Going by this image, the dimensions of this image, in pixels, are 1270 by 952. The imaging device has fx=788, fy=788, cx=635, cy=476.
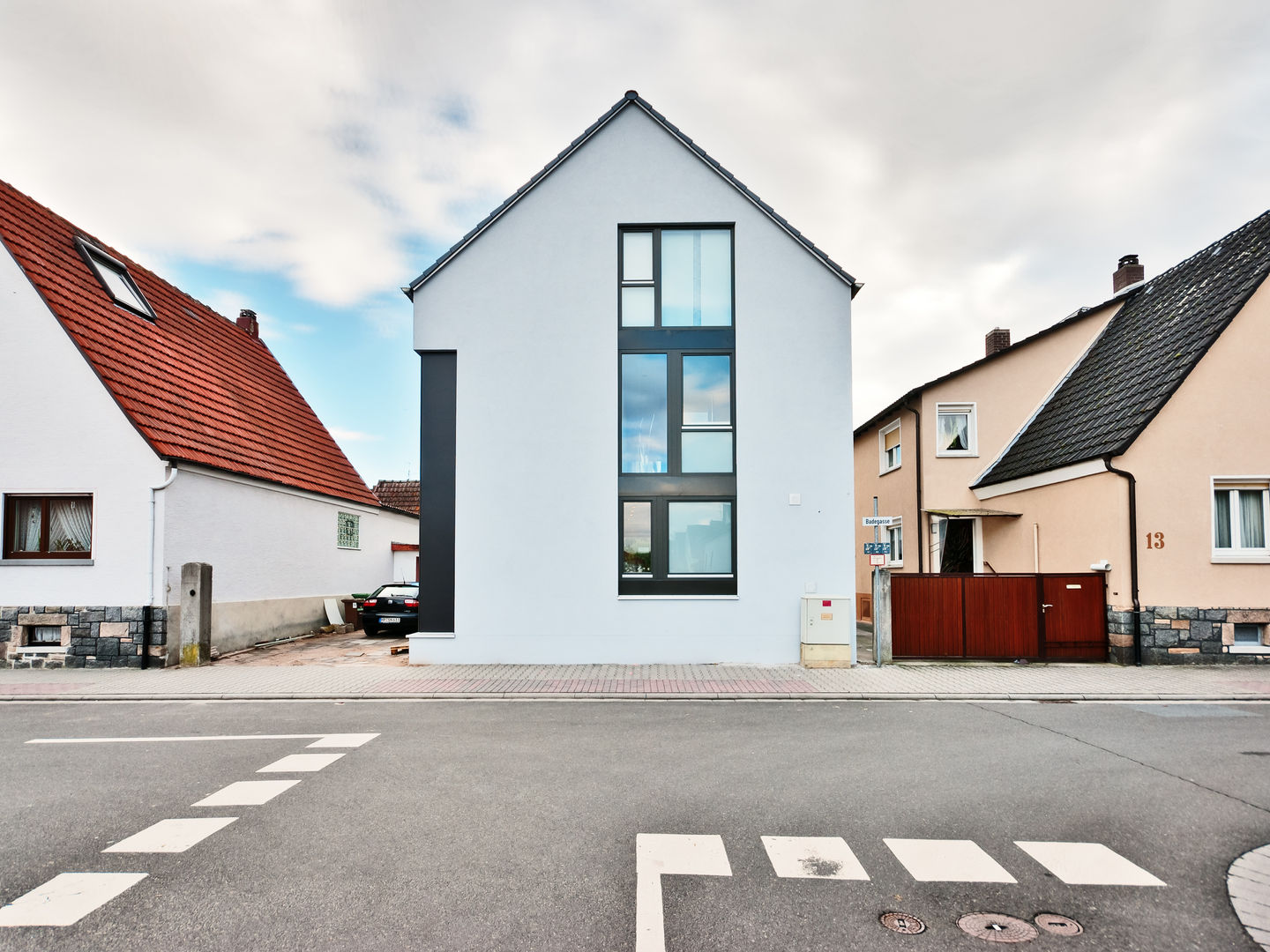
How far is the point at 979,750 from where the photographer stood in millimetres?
7816

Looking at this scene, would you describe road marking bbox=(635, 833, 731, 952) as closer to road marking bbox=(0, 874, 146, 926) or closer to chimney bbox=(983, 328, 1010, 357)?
road marking bbox=(0, 874, 146, 926)

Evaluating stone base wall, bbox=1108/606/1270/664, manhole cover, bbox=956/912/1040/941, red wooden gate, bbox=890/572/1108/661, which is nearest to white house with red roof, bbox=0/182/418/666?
red wooden gate, bbox=890/572/1108/661

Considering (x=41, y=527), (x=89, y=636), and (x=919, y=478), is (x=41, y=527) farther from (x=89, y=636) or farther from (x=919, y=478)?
(x=919, y=478)

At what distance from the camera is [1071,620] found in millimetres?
14008

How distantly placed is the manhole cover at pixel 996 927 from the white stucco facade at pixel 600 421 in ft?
31.9

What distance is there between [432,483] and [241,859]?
9.69m

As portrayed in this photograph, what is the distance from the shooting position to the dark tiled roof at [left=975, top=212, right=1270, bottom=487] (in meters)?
14.1

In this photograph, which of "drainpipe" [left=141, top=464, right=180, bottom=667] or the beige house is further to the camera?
the beige house

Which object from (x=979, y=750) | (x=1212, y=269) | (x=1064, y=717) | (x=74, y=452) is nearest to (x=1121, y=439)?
(x=1212, y=269)

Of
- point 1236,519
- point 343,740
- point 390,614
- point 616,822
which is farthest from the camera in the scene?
point 390,614

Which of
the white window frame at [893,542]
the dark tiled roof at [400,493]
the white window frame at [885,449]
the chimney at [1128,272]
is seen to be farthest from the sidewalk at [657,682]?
the dark tiled roof at [400,493]

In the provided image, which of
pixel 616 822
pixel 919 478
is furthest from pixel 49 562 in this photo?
pixel 919 478

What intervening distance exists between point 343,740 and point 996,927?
6.47 m

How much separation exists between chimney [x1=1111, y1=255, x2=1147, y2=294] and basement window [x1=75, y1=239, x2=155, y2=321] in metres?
24.1
